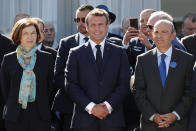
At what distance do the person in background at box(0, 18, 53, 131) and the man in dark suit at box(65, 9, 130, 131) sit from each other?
0.34 metres

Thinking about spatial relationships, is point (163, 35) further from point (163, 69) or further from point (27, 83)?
point (27, 83)

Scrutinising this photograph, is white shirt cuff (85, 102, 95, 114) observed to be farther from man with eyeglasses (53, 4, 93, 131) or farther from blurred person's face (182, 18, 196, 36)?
blurred person's face (182, 18, 196, 36)

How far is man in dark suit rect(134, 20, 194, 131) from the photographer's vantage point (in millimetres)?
4512

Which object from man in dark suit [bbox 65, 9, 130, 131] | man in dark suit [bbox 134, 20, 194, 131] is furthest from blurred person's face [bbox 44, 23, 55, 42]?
man in dark suit [bbox 134, 20, 194, 131]

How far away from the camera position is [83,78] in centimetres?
473

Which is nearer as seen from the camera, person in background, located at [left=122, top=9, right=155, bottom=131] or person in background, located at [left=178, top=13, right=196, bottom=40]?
person in background, located at [left=122, top=9, right=155, bottom=131]

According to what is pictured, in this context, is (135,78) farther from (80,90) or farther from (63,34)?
(63,34)

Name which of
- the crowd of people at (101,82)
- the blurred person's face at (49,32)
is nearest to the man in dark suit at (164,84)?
the crowd of people at (101,82)

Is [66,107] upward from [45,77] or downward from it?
downward

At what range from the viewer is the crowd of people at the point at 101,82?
455cm

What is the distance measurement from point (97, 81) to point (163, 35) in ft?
2.59

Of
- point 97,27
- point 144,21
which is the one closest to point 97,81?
point 97,27

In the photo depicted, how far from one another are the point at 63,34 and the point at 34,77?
3.30 m

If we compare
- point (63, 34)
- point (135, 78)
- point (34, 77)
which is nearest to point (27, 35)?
point (34, 77)
